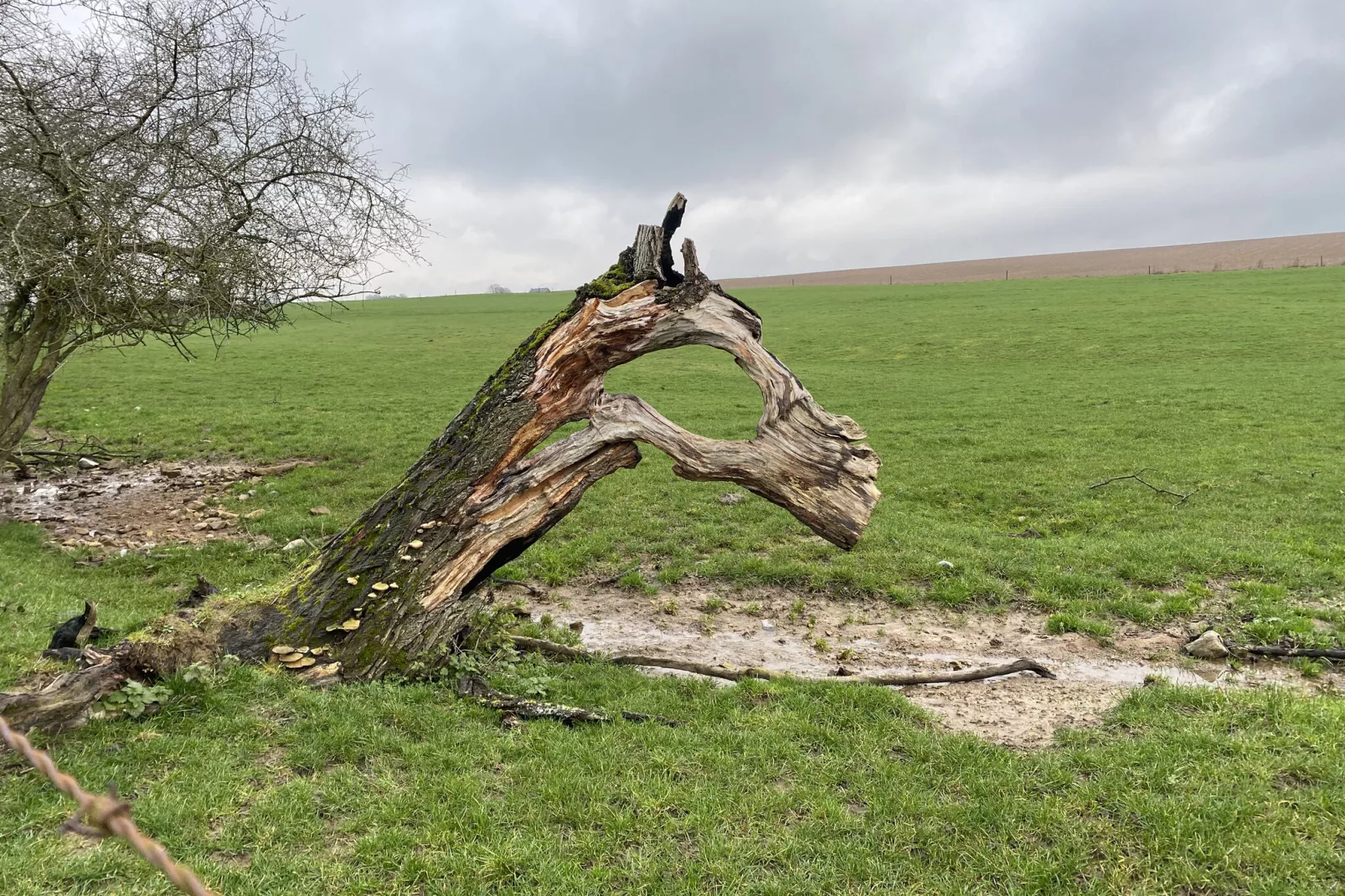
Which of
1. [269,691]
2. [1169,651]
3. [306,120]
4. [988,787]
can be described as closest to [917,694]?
[988,787]

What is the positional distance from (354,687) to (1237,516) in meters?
12.8

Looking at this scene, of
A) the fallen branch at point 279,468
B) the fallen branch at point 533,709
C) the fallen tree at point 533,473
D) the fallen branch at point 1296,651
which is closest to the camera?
the fallen branch at point 533,709

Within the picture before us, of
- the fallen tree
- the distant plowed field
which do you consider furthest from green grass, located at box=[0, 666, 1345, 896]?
the distant plowed field

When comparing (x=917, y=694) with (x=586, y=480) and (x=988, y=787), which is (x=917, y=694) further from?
(x=586, y=480)

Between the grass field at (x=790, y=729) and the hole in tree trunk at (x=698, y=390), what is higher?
the hole in tree trunk at (x=698, y=390)

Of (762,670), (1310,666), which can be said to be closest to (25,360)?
(762,670)

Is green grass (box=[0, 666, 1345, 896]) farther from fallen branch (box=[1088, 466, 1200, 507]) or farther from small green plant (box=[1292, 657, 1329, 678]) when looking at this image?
fallen branch (box=[1088, 466, 1200, 507])

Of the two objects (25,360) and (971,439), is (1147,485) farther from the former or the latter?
(25,360)

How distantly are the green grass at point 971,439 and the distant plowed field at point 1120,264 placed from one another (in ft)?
81.7

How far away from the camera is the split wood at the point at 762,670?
276 inches

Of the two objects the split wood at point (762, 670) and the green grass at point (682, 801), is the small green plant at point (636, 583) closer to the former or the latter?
the split wood at point (762, 670)

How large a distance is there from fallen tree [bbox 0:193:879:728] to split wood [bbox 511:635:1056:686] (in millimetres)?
968

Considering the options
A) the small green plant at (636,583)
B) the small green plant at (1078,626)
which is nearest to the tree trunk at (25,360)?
the small green plant at (636,583)

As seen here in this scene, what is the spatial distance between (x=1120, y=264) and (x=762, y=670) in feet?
298
